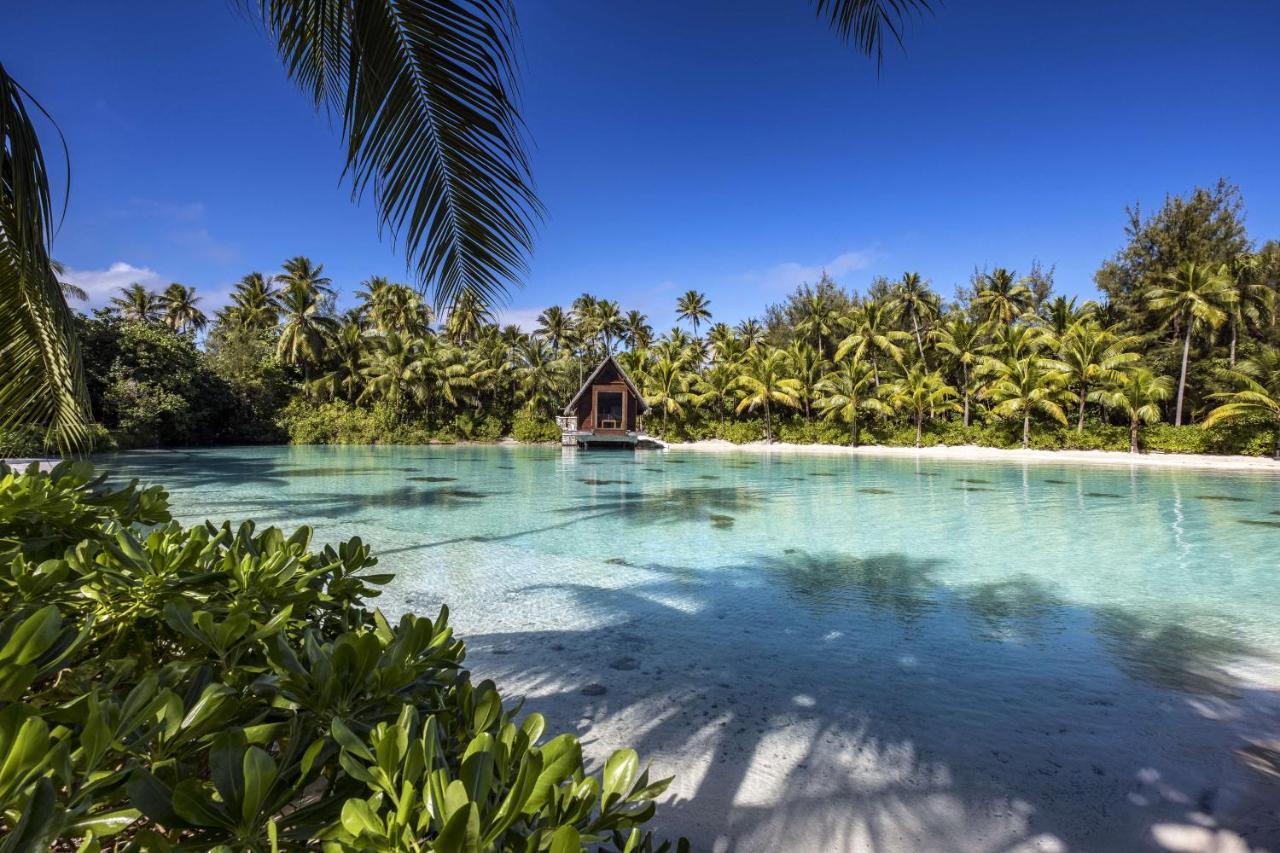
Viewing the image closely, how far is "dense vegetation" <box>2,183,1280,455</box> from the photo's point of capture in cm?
2411

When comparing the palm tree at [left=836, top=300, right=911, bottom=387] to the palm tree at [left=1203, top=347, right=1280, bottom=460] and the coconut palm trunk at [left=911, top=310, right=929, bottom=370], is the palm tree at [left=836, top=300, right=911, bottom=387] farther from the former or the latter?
the palm tree at [left=1203, top=347, right=1280, bottom=460]

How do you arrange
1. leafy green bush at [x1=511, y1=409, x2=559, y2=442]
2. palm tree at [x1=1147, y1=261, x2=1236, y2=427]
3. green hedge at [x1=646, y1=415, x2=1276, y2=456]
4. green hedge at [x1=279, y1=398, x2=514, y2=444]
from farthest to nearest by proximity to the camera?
leafy green bush at [x1=511, y1=409, x2=559, y2=442] → green hedge at [x1=279, y1=398, x2=514, y2=444] → palm tree at [x1=1147, y1=261, x2=1236, y2=427] → green hedge at [x1=646, y1=415, x2=1276, y2=456]

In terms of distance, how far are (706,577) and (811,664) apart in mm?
2488

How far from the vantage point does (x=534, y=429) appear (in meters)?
36.6

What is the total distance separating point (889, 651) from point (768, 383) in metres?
28.2

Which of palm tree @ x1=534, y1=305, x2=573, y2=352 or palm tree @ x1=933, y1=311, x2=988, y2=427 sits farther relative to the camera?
palm tree @ x1=534, y1=305, x2=573, y2=352

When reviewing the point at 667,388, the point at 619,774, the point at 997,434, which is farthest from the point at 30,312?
the point at 667,388

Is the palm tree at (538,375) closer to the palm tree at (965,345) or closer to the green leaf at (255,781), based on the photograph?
the palm tree at (965,345)

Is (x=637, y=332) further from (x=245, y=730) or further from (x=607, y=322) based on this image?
(x=245, y=730)

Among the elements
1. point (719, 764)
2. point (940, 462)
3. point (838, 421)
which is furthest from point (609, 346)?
point (719, 764)

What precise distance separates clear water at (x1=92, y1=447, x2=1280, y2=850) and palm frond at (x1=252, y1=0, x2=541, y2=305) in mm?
2440

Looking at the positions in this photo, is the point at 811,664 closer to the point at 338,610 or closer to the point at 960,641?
the point at 960,641

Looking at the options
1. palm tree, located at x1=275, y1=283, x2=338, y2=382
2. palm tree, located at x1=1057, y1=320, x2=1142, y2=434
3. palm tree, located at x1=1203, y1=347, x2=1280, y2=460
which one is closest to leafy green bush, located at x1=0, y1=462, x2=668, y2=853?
palm tree, located at x1=1203, y1=347, x2=1280, y2=460

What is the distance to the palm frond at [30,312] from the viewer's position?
5.92ft
